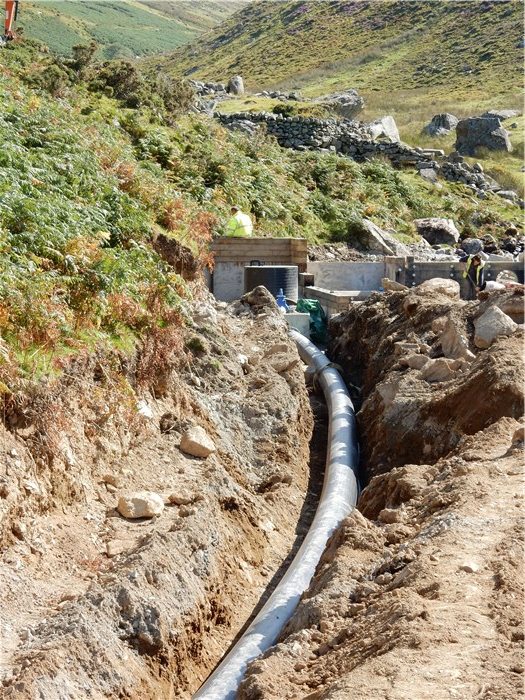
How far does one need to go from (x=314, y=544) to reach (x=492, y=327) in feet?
15.4

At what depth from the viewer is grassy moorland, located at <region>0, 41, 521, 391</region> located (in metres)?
7.95

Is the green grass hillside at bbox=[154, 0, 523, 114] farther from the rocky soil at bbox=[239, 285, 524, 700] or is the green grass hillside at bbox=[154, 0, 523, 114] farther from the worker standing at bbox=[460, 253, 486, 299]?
the rocky soil at bbox=[239, 285, 524, 700]

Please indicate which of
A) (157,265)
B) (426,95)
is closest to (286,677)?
(157,265)

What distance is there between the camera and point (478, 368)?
9703mm

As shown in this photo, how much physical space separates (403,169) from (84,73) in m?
11.6

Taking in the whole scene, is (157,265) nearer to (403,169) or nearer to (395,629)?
(395,629)

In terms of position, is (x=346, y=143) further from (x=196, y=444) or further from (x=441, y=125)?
(x=196, y=444)

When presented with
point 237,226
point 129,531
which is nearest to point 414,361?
point 129,531

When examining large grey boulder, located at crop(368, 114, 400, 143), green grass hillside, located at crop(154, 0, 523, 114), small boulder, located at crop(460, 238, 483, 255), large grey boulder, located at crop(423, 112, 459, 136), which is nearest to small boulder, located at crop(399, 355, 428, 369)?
small boulder, located at crop(460, 238, 483, 255)

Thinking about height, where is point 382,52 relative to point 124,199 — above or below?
above

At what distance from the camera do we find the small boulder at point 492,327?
10766 mm

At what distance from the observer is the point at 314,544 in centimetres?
729

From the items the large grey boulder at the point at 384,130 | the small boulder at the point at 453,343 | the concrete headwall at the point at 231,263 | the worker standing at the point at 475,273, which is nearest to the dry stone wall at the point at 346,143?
the large grey boulder at the point at 384,130

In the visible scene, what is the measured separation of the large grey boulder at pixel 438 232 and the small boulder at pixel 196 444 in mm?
16968
